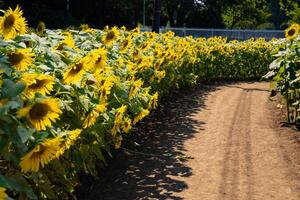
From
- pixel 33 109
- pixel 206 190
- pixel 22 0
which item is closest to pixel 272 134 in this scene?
pixel 206 190

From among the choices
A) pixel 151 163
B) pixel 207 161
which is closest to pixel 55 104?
pixel 151 163

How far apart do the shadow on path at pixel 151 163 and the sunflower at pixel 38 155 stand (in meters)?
2.33

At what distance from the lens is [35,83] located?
9.12 ft

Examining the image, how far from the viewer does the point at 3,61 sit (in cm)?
255

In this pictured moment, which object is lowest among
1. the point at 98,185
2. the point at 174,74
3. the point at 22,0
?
the point at 98,185

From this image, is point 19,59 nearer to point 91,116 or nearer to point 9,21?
point 9,21

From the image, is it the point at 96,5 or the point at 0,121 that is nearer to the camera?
the point at 0,121

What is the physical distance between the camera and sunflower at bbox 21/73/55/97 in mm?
2725

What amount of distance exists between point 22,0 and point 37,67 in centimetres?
2926

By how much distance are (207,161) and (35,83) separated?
3599mm

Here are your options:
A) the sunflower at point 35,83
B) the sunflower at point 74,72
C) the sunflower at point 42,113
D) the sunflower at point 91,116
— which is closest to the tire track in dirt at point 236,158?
the sunflower at point 91,116

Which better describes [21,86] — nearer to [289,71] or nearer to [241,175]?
[241,175]

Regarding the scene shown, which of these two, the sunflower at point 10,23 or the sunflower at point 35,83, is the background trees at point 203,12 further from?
the sunflower at point 35,83

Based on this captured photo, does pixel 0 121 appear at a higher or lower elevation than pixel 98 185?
higher
